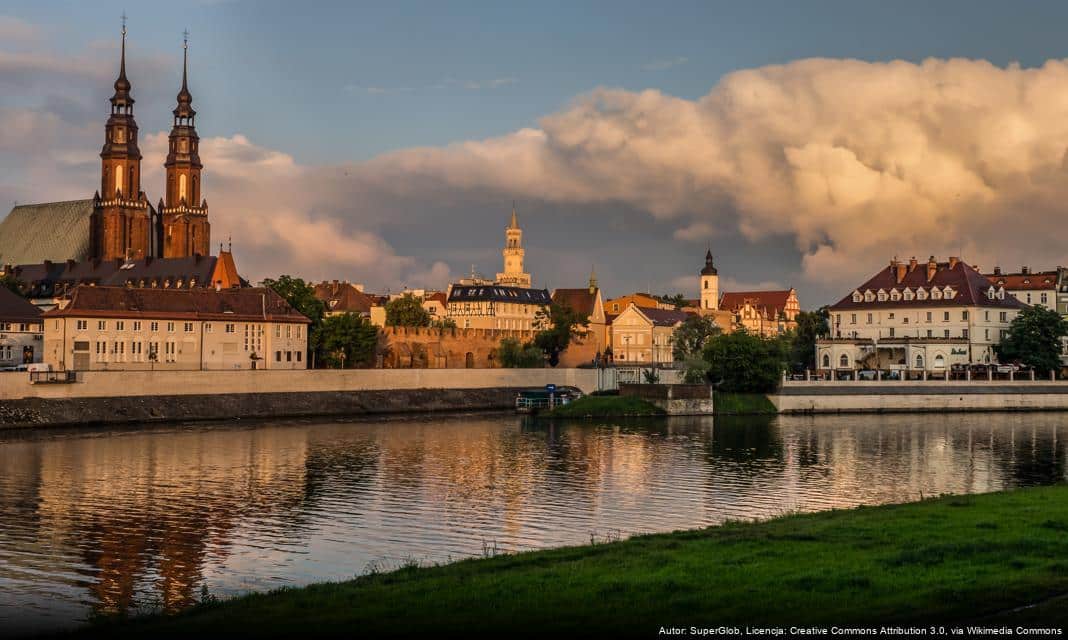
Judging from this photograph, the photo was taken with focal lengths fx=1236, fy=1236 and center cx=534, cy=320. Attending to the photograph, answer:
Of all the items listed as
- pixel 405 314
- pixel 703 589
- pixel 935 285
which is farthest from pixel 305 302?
pixel 703 589

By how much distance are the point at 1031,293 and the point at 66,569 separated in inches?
4198

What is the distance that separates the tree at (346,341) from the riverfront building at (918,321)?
35.7 metres

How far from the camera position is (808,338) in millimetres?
112062

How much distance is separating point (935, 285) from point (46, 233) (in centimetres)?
10238

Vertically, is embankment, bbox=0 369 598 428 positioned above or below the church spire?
below

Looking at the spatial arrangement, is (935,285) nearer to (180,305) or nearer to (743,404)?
(743,404)

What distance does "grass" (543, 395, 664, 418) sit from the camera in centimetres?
8162

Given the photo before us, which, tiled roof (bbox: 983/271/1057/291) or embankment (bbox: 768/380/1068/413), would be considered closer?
embankment (bbox: 768/380/1068/413)

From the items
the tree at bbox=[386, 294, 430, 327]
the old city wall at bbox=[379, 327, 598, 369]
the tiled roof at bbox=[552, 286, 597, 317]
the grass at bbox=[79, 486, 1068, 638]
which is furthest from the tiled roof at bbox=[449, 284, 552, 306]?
the grass at bbox=[79, 486, 1068, 638]

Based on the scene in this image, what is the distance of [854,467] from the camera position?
161ft

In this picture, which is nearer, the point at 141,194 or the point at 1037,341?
the point at 1037,341

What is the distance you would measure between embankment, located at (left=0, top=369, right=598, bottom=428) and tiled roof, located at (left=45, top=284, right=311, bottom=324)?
7.91 m

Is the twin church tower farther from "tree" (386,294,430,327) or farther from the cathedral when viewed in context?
"tree" (386,294,430,327)

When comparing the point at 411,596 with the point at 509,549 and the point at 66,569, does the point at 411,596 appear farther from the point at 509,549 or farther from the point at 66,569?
the point at 66,569
